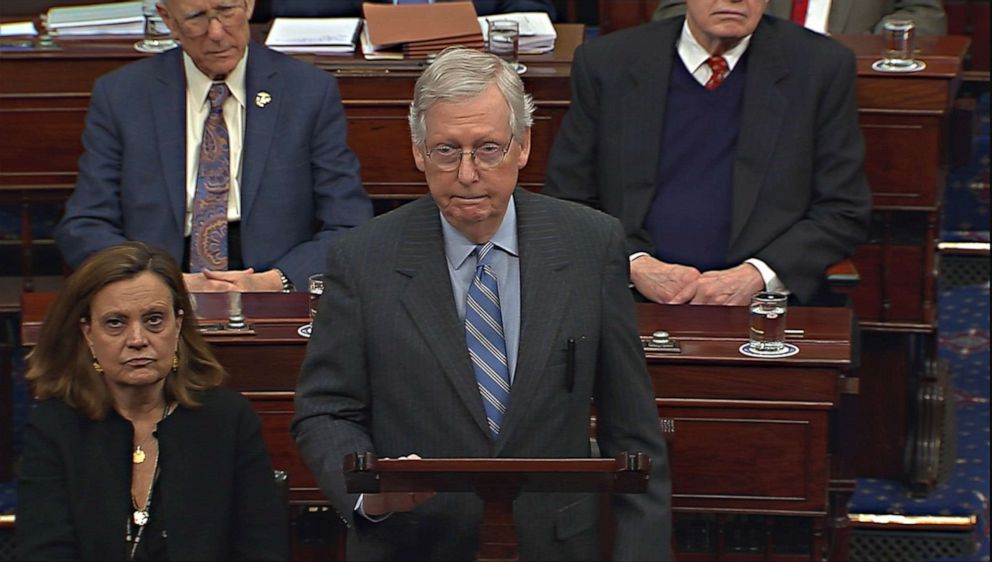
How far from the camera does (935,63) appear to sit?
4.20m

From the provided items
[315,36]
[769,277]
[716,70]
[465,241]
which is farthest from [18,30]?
[465,241]

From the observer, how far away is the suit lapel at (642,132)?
12.5 ft

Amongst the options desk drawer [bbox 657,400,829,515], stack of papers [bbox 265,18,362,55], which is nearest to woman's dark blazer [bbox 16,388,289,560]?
desk drawer [bbox 657,400,829,515]

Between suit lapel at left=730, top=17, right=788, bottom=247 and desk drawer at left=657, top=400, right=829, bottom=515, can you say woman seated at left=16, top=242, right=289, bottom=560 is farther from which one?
suit lapel at left=730, top=17, right=788, bottom=247

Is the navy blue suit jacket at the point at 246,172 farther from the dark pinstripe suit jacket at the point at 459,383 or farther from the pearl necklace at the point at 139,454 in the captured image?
the dark pinstripe suit jacket at the point at 459,383

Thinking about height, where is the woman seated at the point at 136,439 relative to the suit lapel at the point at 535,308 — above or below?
below

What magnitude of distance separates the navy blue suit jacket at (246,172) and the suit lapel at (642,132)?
554 mm

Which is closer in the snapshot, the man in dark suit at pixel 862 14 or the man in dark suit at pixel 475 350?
the man in dark suit at pixel 475 350

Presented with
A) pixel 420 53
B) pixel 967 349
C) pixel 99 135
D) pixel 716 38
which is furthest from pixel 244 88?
pixel 967 349

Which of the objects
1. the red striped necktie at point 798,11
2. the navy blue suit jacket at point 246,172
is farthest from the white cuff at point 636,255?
the red striped necktie at point 798,11

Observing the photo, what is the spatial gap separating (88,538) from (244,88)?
1.36 metres

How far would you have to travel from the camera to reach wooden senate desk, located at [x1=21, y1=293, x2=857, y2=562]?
127 inches

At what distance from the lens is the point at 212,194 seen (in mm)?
3854

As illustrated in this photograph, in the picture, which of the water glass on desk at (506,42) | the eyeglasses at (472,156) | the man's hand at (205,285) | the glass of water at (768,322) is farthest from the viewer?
the water glass on desk at (506,42)
